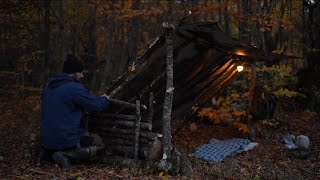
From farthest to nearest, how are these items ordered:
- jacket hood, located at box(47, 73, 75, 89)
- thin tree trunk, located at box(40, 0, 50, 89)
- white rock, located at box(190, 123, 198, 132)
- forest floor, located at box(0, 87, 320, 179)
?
thin tree trunk, located at box(40, 0, 50, 89) → white rock, located at box(190, 123, 198, 132) → jacket hood, located at box(47, 73, 75, 89) → forest floor, located at box(0, 87, 320, 179)

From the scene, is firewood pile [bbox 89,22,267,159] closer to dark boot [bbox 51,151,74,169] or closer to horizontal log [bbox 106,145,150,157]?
horizontal log [bbox 106,145,150,157]

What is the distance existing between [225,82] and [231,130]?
2.47m

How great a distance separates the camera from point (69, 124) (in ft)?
22.7

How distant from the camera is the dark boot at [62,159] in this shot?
22.4ft

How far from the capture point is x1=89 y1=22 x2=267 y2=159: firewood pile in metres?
7.05

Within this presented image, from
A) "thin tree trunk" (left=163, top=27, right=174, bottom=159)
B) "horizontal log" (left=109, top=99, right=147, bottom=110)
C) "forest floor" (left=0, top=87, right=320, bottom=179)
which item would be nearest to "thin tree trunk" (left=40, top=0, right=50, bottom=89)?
"forest floor" (left=0, top=87, right=320, bottom=179)

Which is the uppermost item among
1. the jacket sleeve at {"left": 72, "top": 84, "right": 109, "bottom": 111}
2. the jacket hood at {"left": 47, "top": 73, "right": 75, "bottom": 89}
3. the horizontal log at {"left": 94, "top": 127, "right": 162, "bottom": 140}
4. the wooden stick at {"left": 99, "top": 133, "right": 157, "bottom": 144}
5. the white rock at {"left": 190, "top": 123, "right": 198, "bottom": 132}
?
the jacket hood at {"left": 47, "top": 73, "right": 75, "bottom": 89}

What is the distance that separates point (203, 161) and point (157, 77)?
230 cm

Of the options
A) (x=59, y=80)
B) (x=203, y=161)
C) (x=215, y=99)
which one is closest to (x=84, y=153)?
(x=59, y=80)

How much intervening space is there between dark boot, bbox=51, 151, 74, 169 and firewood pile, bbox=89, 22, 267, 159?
132 centimetres

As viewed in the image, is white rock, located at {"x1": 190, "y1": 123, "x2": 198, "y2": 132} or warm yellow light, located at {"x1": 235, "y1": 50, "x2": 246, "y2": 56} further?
white rock, located at {"x1": 190, "y1": 123, "x2": 198, "y2": 132}

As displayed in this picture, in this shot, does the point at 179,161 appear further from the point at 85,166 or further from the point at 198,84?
the point at 198,84

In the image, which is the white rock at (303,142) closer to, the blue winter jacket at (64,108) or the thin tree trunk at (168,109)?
the thin tree trunk at (168,109)

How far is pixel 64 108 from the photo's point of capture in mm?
6867
